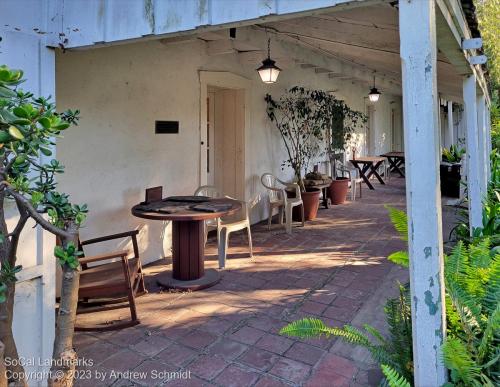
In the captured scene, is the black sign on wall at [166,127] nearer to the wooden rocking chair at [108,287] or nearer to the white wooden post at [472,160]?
the wooden rocking chair at [108,287]

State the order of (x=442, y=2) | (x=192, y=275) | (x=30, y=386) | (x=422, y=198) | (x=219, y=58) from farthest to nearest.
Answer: (x=219, y=58) → (x=192, y=275) → (x=30, y=386) → (x=442, y=2) → (x=422, y=198)

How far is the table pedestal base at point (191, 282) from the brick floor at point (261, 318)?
6 cm

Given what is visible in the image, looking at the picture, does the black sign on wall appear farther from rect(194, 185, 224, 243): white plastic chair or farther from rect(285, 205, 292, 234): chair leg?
rect(285, 205, 292, 234): chair leg

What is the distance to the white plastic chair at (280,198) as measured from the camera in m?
5.93

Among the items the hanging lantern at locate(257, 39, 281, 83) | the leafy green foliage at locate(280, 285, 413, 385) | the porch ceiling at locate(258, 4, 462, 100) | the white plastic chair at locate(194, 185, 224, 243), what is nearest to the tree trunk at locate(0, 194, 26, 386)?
the leafy green foliage at locate(280, 285, 413, 385)

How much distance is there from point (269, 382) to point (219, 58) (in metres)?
4.29

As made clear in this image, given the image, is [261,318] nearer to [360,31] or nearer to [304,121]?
[360,31]

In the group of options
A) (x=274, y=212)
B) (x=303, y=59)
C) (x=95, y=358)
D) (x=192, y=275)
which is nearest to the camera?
(x=95, y=358)

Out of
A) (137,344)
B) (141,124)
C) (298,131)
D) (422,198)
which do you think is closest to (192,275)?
(137,344)

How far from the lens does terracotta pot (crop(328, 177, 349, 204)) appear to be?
8.23 meters

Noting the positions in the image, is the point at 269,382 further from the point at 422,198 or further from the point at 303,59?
the point at 303,59

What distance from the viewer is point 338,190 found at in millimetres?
8242

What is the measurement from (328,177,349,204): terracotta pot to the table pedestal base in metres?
4.67

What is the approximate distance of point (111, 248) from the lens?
13.5 feet
